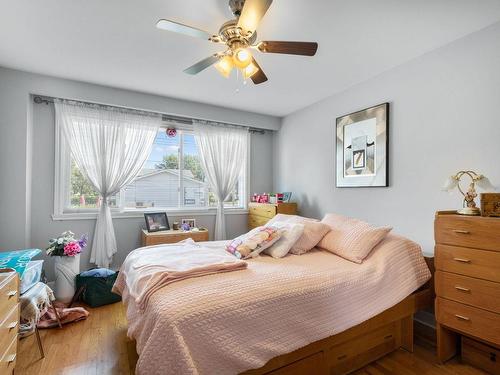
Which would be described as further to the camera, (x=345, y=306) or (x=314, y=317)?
(x=345, y=306)

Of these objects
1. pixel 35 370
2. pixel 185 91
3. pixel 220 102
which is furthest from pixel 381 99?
pixel 35 370

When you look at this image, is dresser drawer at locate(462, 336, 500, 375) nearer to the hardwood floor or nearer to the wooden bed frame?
the hardwood floor

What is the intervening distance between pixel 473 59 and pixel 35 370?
402 centimetres

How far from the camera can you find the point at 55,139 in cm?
316

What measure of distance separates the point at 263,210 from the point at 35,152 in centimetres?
302

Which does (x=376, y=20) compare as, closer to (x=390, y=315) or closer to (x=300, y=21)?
(x=300, y=21)

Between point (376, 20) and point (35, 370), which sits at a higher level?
point (376, 20)

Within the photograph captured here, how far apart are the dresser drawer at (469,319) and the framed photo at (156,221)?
10.2ft

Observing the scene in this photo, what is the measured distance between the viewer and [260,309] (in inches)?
55.2

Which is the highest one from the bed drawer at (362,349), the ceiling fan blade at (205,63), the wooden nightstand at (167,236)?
the ceiling fan blade at (205,63)

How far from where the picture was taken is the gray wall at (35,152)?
2760mm

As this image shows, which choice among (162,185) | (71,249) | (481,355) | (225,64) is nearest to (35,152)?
(71,249)

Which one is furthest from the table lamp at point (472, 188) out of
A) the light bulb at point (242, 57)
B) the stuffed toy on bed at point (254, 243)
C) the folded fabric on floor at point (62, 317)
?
the folded fabric on floor at point (62, 317)

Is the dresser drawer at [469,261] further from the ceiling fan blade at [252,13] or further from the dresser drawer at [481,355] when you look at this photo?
the ceiling fan blade at [252,13]
